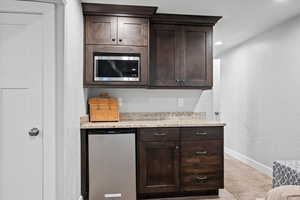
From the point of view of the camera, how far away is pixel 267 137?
3.73 m

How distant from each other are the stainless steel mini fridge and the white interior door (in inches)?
30.8

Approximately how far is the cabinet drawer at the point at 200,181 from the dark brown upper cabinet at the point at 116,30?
180 cm

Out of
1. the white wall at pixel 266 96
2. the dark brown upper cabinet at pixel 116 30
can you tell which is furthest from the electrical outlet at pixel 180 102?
the white wall at pixel 266 96

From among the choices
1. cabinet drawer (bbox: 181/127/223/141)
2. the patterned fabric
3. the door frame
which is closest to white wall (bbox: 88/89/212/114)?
cabinet drawer (bbox: 181/127/223/141)

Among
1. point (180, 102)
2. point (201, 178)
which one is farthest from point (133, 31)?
point (201, 178)

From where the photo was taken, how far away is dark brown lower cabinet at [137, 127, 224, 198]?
8.98 feet

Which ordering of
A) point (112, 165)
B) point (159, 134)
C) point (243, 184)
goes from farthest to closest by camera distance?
point (243, 184) < point (159, 134) < point (112, 165)

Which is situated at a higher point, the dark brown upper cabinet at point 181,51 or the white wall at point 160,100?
the dark brown upper cabinet at point 181,51

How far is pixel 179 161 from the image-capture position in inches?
110

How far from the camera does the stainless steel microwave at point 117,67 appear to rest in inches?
115

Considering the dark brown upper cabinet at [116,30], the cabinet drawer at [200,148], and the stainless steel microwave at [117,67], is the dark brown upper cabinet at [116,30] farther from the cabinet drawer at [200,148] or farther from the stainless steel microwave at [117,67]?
the cabinet drawer at [200,148]

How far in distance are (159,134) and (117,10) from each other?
1642 mm

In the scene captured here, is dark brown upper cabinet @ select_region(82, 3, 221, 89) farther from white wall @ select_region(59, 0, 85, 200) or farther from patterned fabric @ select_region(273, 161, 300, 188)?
A: patterned fabric @ select_region(273, 161, 300, 188)

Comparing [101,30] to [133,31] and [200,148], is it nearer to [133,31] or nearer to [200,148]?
[133,31]
